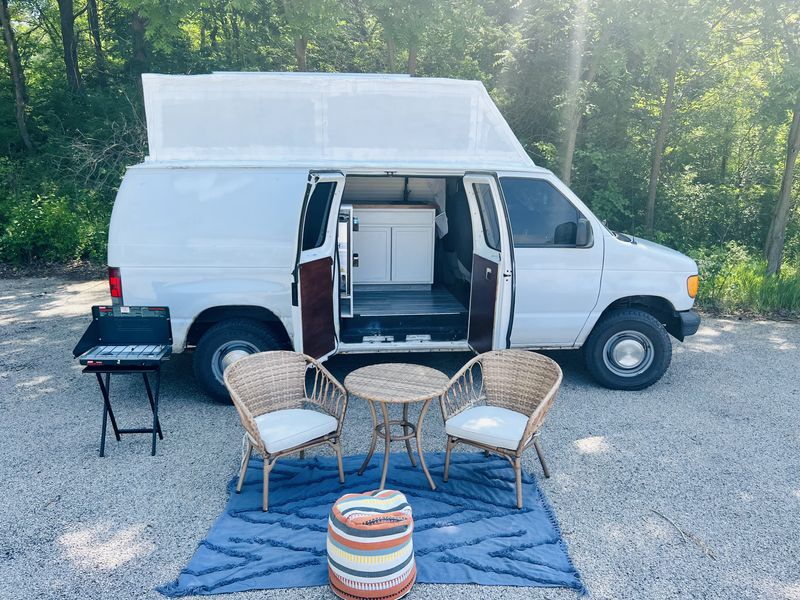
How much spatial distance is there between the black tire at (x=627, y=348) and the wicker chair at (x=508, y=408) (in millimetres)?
1755

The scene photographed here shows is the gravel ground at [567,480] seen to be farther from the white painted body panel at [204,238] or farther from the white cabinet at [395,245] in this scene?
the white cabinet at [395,245]

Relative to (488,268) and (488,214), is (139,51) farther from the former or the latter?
(488,268)

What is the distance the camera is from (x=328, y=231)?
5.68 m

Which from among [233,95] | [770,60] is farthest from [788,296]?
[233,95]

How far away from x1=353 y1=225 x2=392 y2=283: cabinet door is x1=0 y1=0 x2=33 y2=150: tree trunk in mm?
11858

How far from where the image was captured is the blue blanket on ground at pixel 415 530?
340 cm

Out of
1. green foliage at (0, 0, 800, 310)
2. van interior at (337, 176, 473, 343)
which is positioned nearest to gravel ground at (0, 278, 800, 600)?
van interior at (337, 176, 473, 343)

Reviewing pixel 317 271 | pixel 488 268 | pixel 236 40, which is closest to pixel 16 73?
pixel 236 40

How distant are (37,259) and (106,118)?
192 inches

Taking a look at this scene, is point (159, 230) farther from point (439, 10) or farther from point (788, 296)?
point (788, 296)

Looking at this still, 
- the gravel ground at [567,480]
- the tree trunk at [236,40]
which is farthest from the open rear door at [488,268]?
the tree trunk at [236,40]

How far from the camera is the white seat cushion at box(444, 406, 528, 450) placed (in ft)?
13.5

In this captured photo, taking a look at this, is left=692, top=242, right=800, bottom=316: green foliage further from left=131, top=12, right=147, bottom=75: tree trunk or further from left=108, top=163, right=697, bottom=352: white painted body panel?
left=131, top=12, right=147, bottom=75: tree trunk

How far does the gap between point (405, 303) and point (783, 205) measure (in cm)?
747
